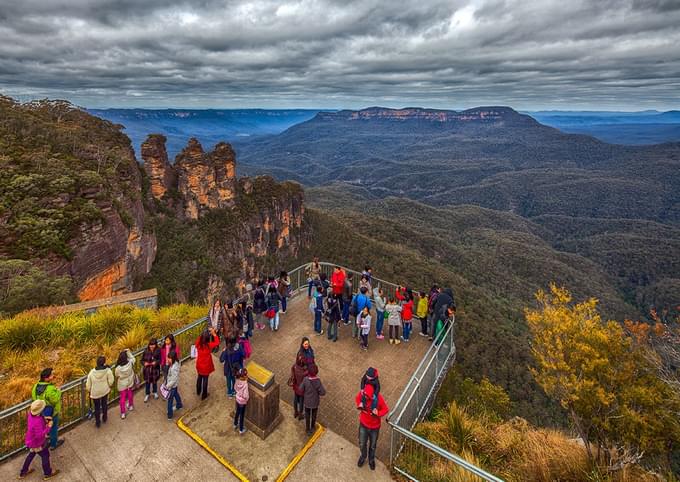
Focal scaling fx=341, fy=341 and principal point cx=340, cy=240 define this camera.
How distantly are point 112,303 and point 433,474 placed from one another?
14.4 m

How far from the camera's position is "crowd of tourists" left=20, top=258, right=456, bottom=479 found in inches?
270

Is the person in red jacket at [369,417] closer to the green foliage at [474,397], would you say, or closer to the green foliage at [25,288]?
the green foliage at [474,397]

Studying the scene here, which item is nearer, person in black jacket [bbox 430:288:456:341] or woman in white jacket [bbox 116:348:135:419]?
woman in white jacket [bbox 116:348:135:419]

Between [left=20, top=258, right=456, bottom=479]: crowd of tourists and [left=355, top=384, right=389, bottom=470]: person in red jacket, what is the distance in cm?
2

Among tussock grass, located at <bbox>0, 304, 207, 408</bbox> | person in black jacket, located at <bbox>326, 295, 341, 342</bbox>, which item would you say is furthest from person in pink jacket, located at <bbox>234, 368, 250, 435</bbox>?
tussock grass, located at <bbox>0, 304, 207, 408</bbox>

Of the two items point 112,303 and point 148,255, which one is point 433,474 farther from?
point 148,255

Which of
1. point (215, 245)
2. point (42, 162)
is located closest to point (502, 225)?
point (215, 245)

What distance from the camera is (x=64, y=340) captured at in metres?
11.0

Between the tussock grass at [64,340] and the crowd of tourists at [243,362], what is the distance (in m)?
1.67

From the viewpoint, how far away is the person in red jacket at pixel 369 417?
22.5ft

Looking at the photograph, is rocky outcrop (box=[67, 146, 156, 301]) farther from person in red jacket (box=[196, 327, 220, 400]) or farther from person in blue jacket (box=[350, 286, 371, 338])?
person in blue jacket (box=[350, 286, 371, 338])

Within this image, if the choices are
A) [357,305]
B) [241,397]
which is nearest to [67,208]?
[357,305]

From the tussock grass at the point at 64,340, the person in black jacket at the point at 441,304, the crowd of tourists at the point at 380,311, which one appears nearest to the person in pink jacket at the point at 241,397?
the crowd of tourists at the point at 380,311

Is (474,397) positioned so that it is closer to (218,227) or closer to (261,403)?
(261,403)
